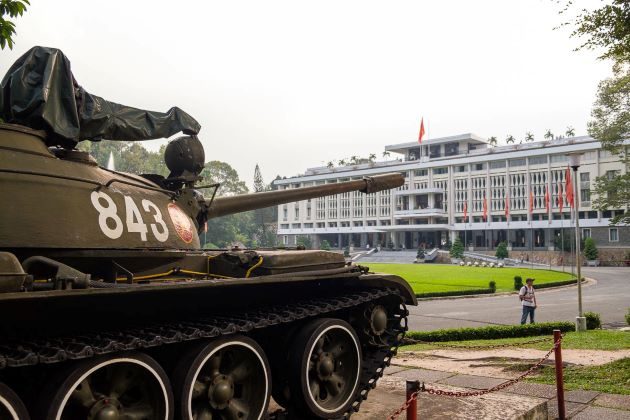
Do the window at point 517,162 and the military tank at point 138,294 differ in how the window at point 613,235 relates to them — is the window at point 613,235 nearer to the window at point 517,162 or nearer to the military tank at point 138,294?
the window at point 517,162

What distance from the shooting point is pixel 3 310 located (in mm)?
3510

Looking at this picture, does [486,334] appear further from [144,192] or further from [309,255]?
[144,192]

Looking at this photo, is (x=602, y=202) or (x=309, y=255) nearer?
(x=309, y=255)

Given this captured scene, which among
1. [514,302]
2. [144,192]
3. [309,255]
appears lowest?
[514,302]

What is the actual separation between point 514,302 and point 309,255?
918 inches

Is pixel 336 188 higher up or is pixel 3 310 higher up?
pixel 336 188

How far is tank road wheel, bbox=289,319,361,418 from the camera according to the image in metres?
5.59

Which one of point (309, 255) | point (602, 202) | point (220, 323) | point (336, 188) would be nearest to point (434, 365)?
Answer: point (336, 188)

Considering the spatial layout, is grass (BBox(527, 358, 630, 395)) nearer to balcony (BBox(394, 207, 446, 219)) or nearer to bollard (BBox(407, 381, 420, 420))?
Answer: bollard (BBox(407, 381, 420, 420))

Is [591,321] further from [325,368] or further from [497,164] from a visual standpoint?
[497,164]

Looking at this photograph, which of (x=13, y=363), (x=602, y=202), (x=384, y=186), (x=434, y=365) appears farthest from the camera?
(x=602, y=202)

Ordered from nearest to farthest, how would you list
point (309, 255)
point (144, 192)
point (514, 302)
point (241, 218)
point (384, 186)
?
point (144, 192) → point (309, 255) → point (384, 186) → point (514, 302) → point (241, 218)

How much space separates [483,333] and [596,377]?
265 inches

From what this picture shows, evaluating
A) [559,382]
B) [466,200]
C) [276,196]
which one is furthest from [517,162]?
[276,196]
